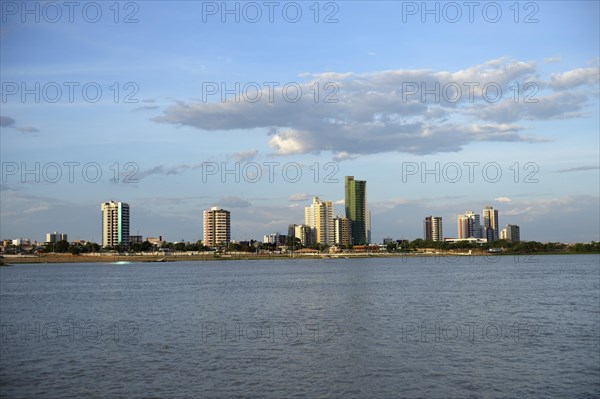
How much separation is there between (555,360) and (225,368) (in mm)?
18258

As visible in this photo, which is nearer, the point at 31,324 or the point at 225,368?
the point at 225,368

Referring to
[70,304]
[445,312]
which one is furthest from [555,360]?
[70,304]

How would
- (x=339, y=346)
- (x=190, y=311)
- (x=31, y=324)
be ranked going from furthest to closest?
(x=190, y=311)
(x=31, y=324)
(x=339, y=346)

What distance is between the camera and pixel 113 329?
48.7 m

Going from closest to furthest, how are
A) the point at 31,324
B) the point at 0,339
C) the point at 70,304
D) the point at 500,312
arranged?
A: the point at 0,339
the point at 31,324
the point at 500,312
the point at 70,304

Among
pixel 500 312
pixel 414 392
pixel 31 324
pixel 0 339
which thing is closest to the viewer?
pixel 414 392

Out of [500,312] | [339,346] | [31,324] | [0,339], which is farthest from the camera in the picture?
[500,312]

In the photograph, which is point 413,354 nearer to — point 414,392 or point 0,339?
point 414,392

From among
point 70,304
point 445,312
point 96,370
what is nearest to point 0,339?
point 96,370

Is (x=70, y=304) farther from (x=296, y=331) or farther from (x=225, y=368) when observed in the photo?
(x=225, y=368)

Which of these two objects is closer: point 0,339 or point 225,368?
point 225,368

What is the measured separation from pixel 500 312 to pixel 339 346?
23.4 metres

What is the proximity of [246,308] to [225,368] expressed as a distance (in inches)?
1212

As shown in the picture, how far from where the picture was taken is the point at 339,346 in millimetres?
39125
